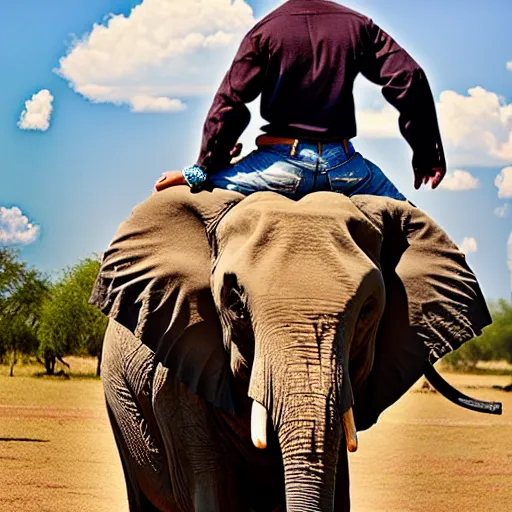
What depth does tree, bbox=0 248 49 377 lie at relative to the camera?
29594mm

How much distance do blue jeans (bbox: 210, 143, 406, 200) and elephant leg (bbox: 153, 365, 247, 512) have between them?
29.6 inches

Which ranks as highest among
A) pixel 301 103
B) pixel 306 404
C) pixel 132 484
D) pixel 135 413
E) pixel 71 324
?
pixel 301 103

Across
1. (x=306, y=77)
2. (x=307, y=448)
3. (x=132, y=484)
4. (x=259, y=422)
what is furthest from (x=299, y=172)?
(x=132, y=484)

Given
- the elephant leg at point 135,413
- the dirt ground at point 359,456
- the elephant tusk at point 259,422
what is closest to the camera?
the elephant tusk at point 259,422

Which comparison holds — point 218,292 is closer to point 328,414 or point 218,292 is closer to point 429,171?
point 328,414

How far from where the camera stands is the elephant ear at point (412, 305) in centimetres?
583

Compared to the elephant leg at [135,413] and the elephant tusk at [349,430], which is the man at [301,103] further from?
the elephant tusk at [349,430]

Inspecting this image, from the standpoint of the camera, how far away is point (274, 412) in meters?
5.09

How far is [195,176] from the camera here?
586 cm

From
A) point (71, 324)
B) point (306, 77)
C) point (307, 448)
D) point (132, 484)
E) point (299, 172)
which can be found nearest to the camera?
point (307, 448)

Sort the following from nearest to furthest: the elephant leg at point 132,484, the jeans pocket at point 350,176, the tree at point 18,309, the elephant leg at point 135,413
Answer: the jeans pocket at point 350,176, the elephant leg at point 135,413, the elephant leg at point 132,484, the tree at point 18,309

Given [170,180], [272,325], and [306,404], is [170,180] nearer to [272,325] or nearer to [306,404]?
[272,325]

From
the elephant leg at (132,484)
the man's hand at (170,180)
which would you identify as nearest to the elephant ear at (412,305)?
the man's hand at (170,180)

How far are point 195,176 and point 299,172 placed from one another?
0.39m
